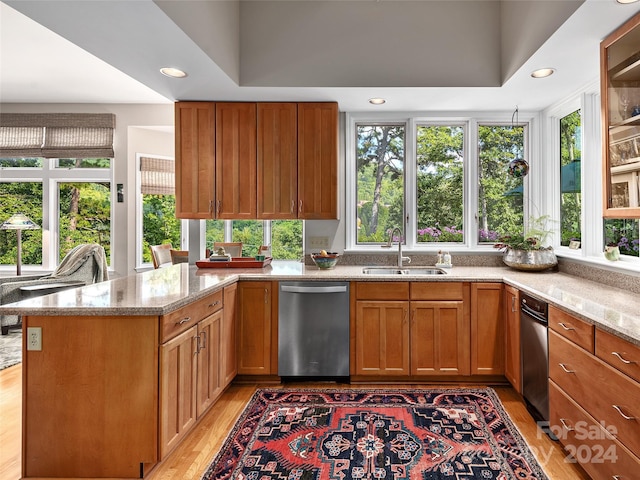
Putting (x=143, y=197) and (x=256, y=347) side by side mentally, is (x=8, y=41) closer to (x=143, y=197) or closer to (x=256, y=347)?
(x=143, y=197)

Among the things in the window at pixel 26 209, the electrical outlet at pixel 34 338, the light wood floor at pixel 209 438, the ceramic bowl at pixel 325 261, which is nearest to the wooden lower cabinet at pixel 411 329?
the light wood floor at pixel 209 438

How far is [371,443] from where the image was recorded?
2184 millimetres

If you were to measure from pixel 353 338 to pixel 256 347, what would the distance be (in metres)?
0.78

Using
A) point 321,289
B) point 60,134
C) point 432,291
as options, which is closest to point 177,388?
point 321,289

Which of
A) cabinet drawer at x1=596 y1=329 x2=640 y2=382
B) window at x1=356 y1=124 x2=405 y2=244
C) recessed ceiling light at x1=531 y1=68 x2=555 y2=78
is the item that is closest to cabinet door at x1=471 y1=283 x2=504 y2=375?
window at x1=356 y1=124 x2=405 y2=244

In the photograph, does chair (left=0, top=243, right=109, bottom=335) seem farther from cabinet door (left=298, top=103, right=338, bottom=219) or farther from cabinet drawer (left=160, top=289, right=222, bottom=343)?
cabinet door (left=298, top=103, right=338, bottom=219)

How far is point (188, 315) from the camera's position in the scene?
2164 mm

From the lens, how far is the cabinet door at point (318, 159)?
10.8ft

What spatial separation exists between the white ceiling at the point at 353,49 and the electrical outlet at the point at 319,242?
1253 mm

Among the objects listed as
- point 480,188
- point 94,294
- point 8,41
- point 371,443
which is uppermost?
point 8,41

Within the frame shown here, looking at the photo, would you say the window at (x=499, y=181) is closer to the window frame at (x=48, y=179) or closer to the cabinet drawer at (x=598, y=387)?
the cabinet drawer at (x=598, y=387)

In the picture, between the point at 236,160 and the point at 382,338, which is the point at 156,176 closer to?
the point at 236,160

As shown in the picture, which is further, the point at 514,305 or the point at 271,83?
the point at 271,83

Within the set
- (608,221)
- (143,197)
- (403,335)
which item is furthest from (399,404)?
(143,197)
